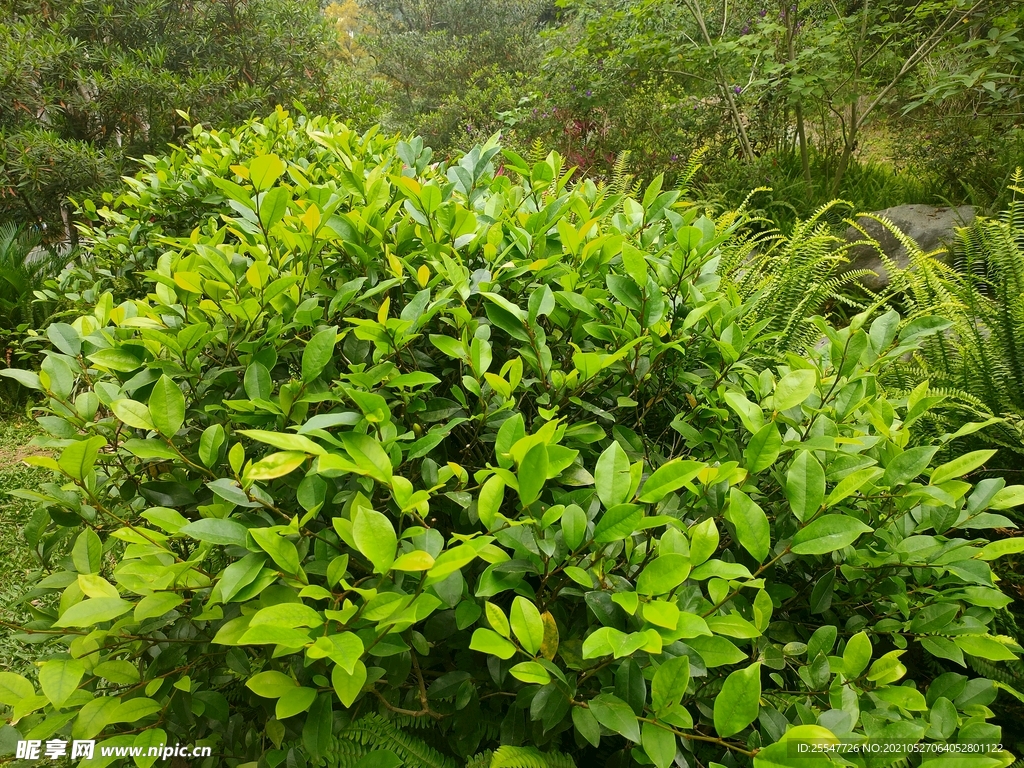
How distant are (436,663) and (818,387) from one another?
94 centimetres

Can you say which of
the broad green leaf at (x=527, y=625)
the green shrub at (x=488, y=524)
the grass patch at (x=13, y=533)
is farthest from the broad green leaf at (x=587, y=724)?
the grass patch at (x=13, y=533)

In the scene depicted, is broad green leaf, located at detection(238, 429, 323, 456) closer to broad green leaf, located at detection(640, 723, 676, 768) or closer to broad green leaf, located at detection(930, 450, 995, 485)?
broad green leaf, located at detection(640, 723, 676, 768)

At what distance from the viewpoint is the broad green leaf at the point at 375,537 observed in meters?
0.73

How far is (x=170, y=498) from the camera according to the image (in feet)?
3.49

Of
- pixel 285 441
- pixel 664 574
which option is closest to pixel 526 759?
pixel 664 574

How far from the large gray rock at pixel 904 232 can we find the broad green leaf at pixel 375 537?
516 cm

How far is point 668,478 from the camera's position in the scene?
0.85 m

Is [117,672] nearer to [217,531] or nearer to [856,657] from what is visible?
[217,531]

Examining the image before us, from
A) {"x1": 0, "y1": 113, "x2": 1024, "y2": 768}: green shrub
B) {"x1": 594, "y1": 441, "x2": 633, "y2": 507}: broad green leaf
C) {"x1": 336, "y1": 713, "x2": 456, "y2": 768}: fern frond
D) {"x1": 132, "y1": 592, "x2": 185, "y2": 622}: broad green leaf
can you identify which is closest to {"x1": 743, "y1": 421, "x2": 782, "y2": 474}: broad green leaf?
{"x1": 0, "y1": 113, "x2": 1024, "y2": 768}: green shrub

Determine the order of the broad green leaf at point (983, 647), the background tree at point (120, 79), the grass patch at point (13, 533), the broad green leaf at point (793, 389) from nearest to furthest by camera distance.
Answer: the broad green leaf at point (983, 647) < the broad green leaf at point (793, 389) < the grass patch at point (13, 533) < the background tree at point (120, 79)

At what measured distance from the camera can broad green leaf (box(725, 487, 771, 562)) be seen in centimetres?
85

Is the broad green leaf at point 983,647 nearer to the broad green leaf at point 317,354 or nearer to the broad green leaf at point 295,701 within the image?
the broad green leaf at point 295,701

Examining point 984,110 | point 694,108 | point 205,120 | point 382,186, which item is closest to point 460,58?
point 694,108

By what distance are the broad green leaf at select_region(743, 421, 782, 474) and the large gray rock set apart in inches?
182
